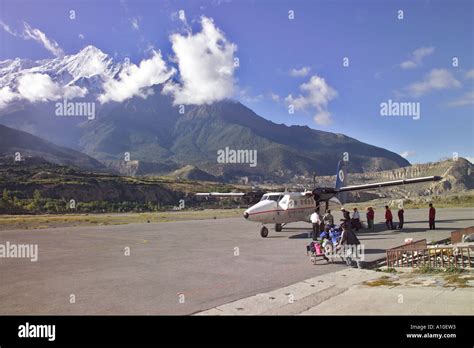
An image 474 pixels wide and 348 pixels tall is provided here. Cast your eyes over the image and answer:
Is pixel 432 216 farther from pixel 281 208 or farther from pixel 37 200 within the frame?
pixel 37 200

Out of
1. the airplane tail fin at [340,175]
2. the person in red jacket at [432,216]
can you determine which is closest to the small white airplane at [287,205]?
the person in red jacket at [432,216]

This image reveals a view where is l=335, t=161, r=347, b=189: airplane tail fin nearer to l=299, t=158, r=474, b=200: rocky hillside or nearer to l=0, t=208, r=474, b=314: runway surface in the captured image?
l=0, t=208, r=474, b=314: runway surface

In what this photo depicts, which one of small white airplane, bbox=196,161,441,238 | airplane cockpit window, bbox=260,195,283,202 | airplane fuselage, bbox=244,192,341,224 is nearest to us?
airplane fuselage, bbox=244,192,341,224

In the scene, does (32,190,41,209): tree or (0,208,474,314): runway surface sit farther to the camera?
(32,190,41,209): tree

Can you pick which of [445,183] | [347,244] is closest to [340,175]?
[347,244]

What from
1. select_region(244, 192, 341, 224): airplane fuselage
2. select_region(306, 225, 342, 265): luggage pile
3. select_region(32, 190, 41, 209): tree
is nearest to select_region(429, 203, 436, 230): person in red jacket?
select_region(244, 192, 341, 224): airplane fuselage

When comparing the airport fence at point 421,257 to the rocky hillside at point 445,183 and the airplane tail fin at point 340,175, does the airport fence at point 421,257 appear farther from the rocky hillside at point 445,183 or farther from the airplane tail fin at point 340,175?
the rocky hillside at point 445,183

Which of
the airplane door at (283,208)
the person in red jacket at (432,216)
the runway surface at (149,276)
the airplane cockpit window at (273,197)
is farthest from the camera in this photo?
the person in red jacket at (432,216)

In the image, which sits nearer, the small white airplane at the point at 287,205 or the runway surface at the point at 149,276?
the runway surface at the point at 149,276

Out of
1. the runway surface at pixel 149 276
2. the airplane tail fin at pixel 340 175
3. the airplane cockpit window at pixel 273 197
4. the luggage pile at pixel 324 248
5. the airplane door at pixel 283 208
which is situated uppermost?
the airplane tail fin at pixel 340 175
